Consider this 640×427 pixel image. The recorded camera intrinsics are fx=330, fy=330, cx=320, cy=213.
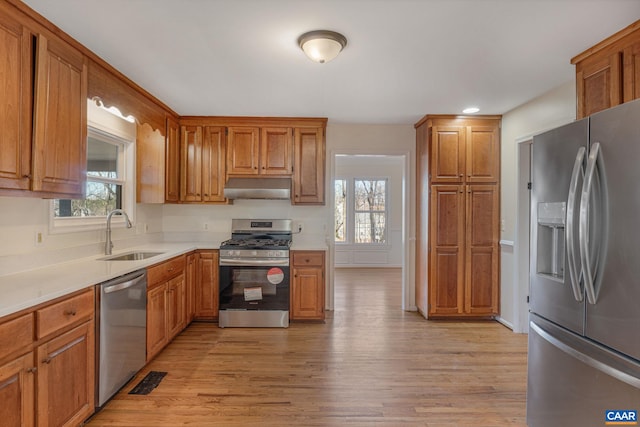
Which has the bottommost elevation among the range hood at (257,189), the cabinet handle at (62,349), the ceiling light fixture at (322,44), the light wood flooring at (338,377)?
the light wood flooring at (338,377)

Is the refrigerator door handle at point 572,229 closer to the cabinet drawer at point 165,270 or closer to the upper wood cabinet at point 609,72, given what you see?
the upper wood cabinet at point 609,72

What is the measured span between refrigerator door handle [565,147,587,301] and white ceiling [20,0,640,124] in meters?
0.92

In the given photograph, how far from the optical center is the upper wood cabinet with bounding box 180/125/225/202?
13.3ft

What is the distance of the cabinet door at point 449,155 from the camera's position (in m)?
3.86

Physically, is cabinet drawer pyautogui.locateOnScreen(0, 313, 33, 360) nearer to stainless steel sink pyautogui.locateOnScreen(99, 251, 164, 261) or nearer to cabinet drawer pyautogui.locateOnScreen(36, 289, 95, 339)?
cabinet drawer pyautogui.locateOnScreen(36, 289, 95, 339)

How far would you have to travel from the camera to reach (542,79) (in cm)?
280

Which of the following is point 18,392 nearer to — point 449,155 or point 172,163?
point 172,163

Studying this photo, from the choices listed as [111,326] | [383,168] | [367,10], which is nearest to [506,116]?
[367,10]

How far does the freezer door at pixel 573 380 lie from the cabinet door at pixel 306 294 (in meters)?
2.21

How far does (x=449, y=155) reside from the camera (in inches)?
152

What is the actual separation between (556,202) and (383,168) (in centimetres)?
587

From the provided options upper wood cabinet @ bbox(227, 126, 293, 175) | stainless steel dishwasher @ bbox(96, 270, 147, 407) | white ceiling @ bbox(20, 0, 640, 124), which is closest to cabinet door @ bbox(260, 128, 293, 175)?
upper wood cabinet @ bbox(227, 126, 293, 175)

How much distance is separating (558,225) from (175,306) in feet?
10.5

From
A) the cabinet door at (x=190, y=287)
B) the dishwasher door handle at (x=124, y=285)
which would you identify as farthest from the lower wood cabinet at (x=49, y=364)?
the cabinet door at (x=190, y=287)
